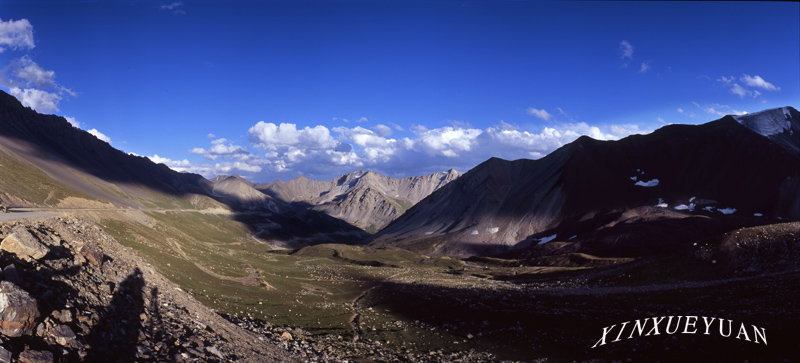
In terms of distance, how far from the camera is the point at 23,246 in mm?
17484

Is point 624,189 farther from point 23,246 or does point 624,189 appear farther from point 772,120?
point 23,246

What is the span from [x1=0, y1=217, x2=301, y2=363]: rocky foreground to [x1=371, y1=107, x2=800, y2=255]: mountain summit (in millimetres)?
113768

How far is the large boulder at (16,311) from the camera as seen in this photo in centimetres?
1168

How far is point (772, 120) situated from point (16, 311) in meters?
260

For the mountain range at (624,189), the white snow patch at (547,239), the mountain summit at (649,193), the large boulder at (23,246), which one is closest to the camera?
the large boulder at (23,246)

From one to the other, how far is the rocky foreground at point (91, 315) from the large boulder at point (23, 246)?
34 mm

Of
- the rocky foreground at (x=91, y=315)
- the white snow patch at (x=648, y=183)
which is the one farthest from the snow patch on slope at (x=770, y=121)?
the rocky foreground at (x=91, y=315)

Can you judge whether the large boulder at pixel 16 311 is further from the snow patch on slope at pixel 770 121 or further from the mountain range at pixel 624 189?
the snow patch on slope at pixel 770 121

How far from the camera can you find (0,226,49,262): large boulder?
17047 millimetres

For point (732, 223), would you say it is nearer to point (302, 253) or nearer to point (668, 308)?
point (668, 308)

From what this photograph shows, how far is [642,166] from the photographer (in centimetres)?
16950

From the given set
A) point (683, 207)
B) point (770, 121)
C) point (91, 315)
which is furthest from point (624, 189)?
point (91, 315)

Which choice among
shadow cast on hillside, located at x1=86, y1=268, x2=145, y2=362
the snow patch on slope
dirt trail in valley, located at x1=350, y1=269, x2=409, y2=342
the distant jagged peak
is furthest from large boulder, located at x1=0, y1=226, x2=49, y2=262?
the distant jagged peak

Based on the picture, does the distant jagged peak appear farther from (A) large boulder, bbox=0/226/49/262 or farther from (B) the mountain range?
(A) large boulder, bbox=0/226/49/262
